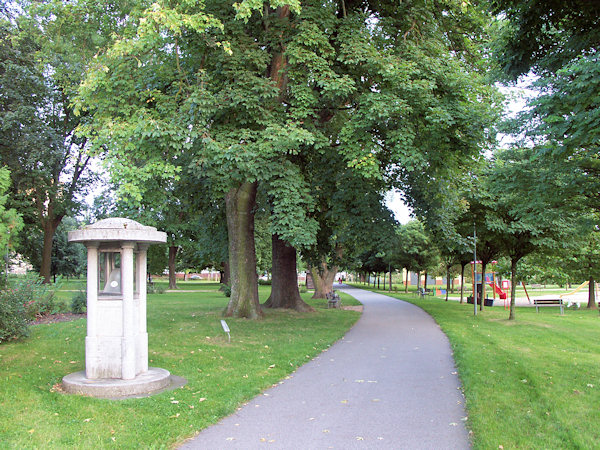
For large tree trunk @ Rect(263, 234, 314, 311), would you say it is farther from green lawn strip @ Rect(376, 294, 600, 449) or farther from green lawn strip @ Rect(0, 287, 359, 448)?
green lawn strip @ Rect(376, 294, 600, 449)

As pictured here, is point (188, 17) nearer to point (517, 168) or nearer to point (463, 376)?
point (517, 168)

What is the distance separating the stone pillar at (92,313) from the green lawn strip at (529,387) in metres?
4.94

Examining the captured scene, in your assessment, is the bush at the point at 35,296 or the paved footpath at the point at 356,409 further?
the bush at the point at 35,296

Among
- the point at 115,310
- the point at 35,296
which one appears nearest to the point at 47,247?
the point at 35,296

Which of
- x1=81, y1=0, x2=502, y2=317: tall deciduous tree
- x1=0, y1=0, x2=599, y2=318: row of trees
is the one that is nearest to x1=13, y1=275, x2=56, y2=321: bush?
x1=0, y1=0, x2=599, y2=318: row of trees

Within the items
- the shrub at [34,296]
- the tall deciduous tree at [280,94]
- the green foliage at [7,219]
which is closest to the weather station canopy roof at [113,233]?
the green foliage at [7,219]

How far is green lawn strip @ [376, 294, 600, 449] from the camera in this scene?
4.81 metres

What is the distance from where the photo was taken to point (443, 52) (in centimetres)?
1295

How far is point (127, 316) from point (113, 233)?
1.20m

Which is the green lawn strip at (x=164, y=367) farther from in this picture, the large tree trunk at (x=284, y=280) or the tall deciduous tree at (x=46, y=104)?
the tall deciduous tree at (x=46, y=104)

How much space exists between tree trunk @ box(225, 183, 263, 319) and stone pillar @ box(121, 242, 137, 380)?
7.68 m

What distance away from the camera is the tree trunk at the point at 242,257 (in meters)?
14.5

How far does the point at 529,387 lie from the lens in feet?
22.5

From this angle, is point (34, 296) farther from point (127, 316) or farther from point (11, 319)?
point (127, 316)
